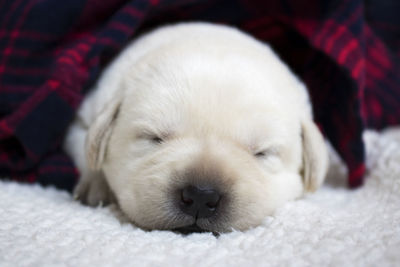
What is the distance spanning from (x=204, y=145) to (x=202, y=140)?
0.02 meters

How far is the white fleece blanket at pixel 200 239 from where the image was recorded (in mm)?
993

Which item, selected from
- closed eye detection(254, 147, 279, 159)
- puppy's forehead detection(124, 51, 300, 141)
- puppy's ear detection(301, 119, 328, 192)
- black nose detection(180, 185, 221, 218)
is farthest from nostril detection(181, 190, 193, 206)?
puppy's ear detection(301, 119, 328, 192)

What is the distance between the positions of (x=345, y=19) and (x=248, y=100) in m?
0.74

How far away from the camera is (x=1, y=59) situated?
185cm

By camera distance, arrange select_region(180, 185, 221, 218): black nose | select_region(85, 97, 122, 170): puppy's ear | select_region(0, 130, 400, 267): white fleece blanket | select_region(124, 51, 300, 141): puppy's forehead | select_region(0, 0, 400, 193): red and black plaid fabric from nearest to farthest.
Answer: select_region(0, 130, 400, 267): white fleece blanket → select_region(180, 185, 221, 218): black nose → select_region(124, 51, 300, 141): puppy's forehead → select_region(85, 97, 122, 170): puppy's ear → select_region(0, 0, 400, 193): red and black plaid fabric

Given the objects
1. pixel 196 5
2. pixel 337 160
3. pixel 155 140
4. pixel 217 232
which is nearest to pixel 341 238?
pixel 217 232

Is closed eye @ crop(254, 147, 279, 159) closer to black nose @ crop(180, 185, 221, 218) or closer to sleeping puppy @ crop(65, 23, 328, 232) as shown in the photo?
sleeping puppy @ crop(65, 23, 328, 232)

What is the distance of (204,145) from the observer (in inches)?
51.0

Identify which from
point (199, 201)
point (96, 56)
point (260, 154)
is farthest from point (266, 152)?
point (96, 56)

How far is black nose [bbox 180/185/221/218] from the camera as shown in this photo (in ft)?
3.91

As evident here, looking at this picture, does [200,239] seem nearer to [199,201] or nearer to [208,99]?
[199,201]

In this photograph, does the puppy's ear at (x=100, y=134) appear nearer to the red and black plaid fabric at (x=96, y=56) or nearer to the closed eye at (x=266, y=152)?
the red and black plaid fabric at (x=96, y=56)

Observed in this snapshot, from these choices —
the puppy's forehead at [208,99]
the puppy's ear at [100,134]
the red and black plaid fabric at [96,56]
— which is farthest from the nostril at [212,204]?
the red and black plaid fabric at [96,56]

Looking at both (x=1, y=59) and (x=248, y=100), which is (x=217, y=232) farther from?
(x=1, y=59)
